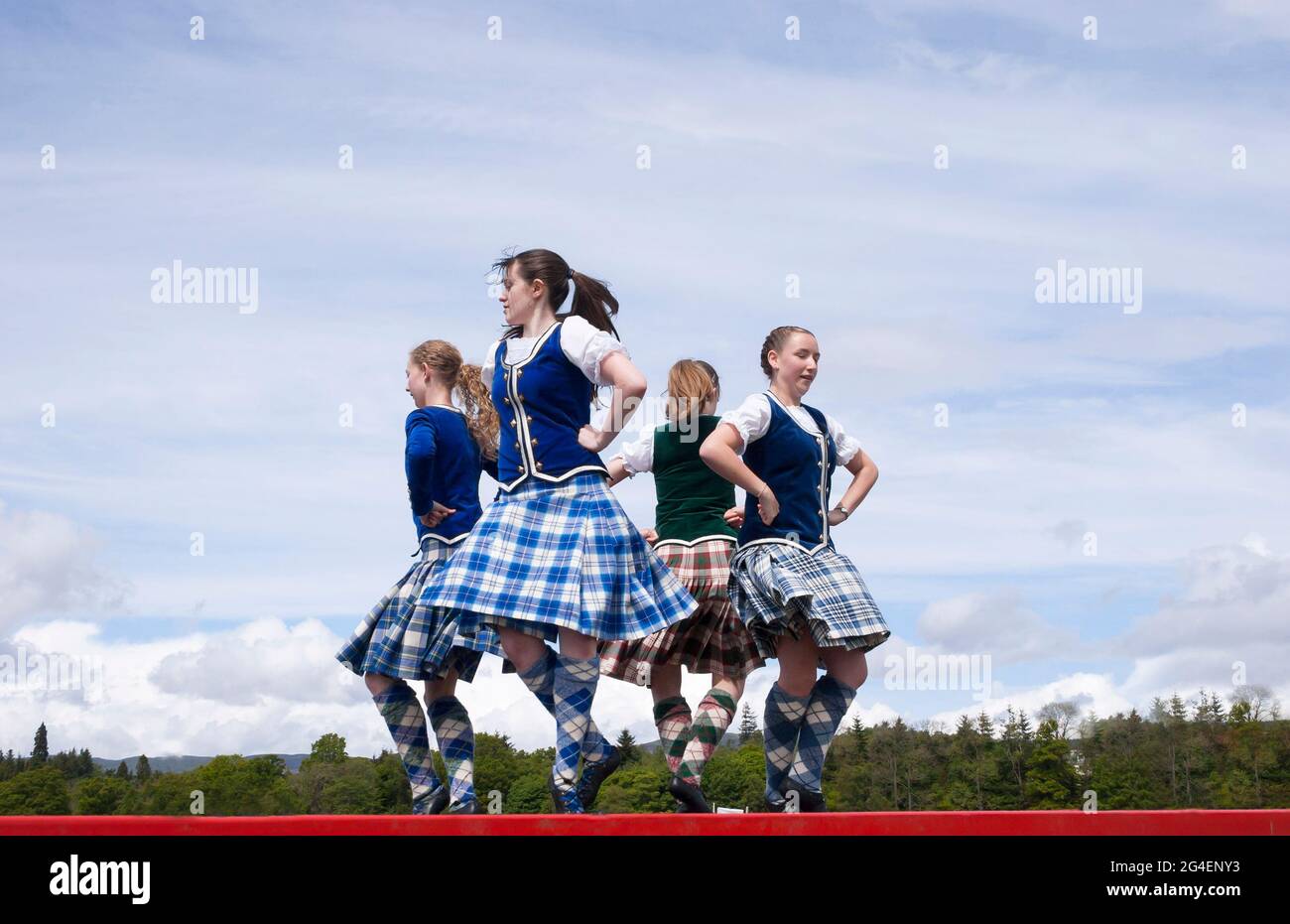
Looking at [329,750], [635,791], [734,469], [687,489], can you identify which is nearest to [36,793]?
[329,750]

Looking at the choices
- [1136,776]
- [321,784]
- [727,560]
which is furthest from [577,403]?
[1136,776]

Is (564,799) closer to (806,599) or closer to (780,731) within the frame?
(780,731)

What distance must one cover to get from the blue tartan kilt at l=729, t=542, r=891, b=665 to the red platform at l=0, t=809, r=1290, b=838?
65.2 inches

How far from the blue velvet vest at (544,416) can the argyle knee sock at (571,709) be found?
680 millimetres

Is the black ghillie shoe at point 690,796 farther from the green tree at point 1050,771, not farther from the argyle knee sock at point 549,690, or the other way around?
the green tree at point 1050,771

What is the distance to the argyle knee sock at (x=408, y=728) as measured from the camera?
5.64m

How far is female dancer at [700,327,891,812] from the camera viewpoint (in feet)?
16.5

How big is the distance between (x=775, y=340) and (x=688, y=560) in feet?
3.65

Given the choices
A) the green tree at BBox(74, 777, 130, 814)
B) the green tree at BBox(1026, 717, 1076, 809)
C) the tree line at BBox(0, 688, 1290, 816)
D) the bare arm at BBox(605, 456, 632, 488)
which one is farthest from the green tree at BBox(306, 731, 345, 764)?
the bare arm at BBox(605, 456, 632, 488)
